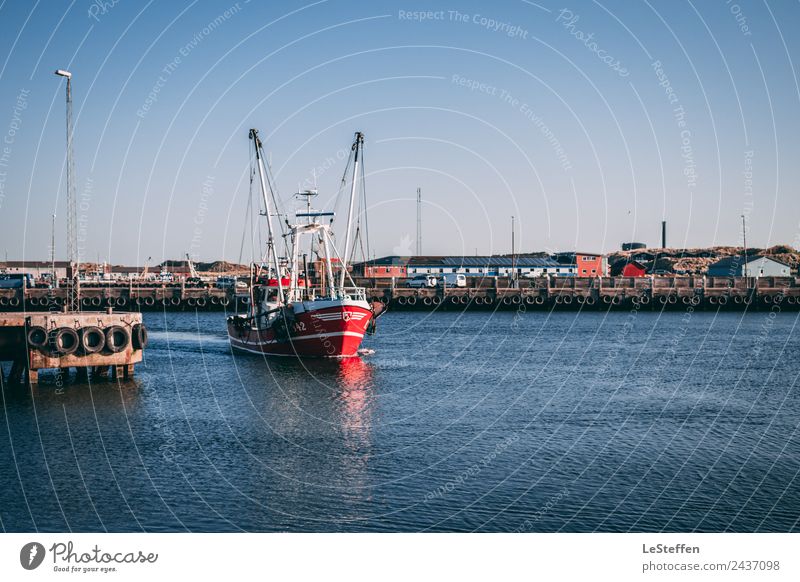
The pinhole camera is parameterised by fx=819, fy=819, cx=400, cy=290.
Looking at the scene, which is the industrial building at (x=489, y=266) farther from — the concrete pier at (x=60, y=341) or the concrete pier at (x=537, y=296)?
the concrete pier at (x=60, y=341)

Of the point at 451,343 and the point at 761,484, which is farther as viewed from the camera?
the point at 451,343

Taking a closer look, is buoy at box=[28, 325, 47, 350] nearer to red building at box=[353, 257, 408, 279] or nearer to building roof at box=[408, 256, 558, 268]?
red building at box=[353, 257, 408, 279]

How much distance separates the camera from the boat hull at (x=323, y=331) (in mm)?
56281

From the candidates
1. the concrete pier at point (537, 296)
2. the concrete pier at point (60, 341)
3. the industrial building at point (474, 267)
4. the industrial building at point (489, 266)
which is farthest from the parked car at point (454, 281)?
the concrete pier at point (60, 341)

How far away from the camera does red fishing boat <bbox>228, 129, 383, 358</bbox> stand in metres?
56.9

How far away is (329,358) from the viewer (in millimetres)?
59156

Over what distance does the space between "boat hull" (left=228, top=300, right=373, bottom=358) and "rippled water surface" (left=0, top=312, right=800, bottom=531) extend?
1.61m

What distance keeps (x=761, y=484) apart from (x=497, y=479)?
28.6ft

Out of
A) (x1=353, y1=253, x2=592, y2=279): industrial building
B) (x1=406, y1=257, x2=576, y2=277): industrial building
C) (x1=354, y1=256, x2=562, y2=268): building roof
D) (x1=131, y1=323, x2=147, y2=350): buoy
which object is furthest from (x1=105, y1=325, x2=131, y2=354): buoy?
(x1=406, y1=257, x2=576, y2=277): industrial building

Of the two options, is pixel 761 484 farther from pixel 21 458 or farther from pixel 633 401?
pixel 21 458

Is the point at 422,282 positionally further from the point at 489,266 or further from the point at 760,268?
the point at 760,268

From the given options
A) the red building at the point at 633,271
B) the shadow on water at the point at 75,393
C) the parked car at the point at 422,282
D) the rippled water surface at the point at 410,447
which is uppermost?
the red building at the point at 633,271

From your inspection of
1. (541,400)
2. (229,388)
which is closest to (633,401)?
(541,400)

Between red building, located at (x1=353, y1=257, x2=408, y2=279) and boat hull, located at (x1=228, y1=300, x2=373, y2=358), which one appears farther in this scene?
red building, located at (x1=353, y1=257, x2=408, y2=279)
